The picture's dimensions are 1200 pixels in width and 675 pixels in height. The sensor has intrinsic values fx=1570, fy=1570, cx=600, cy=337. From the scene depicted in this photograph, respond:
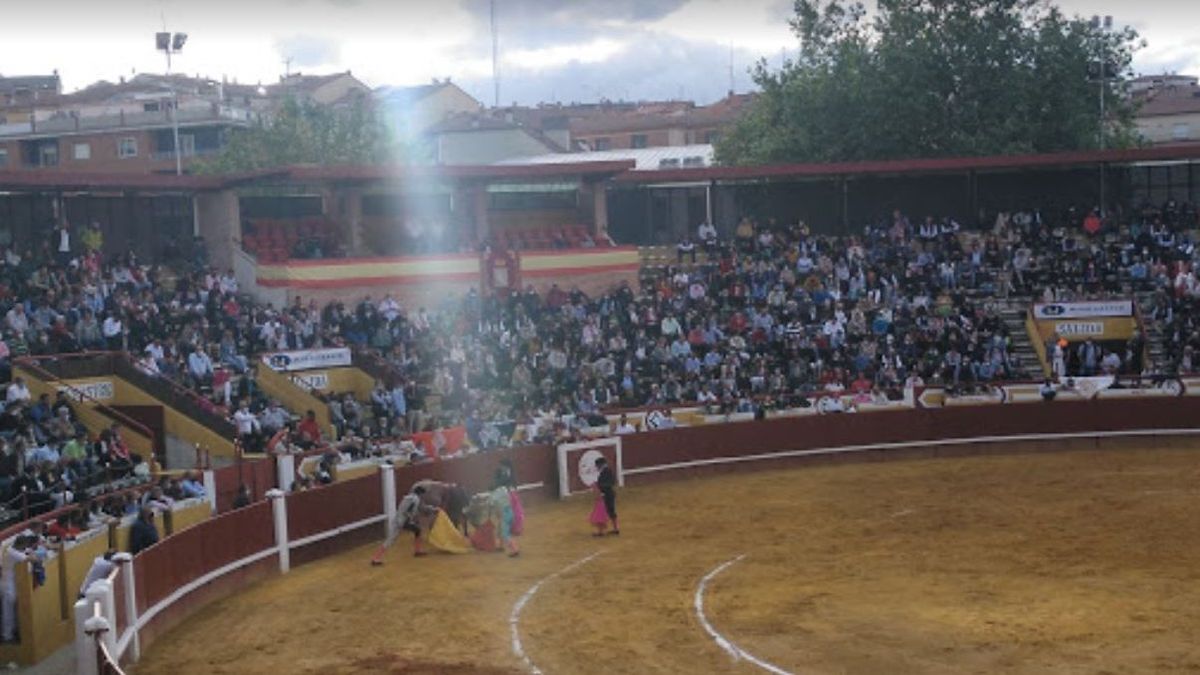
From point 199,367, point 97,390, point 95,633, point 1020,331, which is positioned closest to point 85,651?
point 95,633

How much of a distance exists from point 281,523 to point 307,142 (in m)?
54.6

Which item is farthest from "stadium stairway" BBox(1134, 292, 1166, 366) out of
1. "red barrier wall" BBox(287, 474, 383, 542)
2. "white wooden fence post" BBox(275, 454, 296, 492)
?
"white wooden fence post" BBox(275, 454, 296, 492)

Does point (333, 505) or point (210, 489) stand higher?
point (210, 489)

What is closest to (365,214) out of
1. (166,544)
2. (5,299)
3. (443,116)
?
(5,299)

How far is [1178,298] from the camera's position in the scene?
3916 cm

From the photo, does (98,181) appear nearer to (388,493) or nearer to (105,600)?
(388,493)

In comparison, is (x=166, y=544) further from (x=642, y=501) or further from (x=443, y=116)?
(x=443, y=116)

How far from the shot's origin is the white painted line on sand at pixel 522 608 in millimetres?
16352

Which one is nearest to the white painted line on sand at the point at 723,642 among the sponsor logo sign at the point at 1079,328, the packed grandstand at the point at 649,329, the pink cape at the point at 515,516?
the pink cape at the point at 515,516

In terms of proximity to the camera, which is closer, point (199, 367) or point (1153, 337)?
point (199, 367)

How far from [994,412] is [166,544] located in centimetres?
2014

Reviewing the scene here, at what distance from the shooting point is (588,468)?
29.7 meters

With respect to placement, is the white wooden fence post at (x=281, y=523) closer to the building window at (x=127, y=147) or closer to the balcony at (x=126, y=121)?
the balcony at (x=126, y=121)

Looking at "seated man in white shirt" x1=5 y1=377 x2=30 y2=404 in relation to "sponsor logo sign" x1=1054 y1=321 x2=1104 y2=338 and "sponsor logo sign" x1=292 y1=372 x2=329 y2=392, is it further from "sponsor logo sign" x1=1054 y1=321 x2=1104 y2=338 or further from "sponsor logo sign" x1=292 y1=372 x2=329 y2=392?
"sponsor logo sign" x1=1054 y1=321 x2=1104 y2=338
